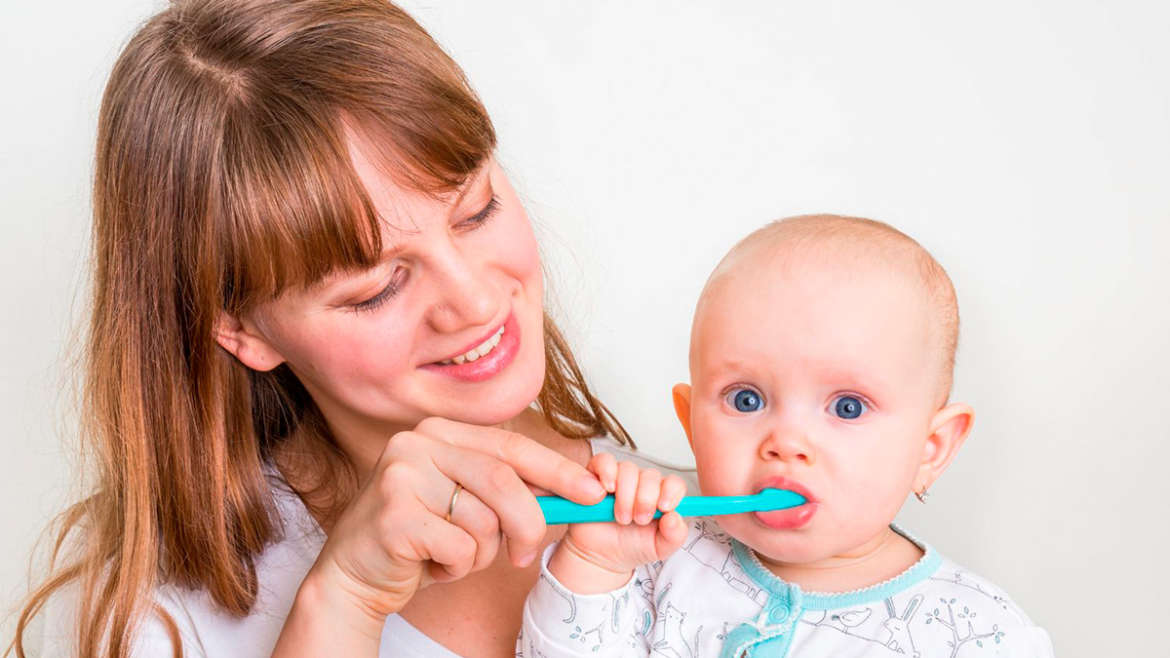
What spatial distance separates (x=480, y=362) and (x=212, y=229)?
1.14ft

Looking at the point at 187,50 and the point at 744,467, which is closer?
the point at 744,467

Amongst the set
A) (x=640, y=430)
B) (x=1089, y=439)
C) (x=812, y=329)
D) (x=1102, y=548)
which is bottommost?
(x=640, y=430)

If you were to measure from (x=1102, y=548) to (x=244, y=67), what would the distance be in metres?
1.67

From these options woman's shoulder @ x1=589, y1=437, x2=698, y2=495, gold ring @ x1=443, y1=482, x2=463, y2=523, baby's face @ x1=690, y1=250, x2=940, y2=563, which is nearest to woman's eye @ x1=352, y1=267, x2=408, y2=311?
gold ring @ x1=443, y1=482, x2=463, y2=523

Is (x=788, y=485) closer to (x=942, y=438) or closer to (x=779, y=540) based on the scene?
(x=779, y=540)

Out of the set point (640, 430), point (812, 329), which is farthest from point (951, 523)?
point (812, 329)

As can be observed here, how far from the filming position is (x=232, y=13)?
146 cm

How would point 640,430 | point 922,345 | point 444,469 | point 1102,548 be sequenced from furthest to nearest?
point 640,430, point 1102,548, point 922,345, point 444,469

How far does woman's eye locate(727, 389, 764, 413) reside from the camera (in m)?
1.36

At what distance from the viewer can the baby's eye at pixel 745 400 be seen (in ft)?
4.48

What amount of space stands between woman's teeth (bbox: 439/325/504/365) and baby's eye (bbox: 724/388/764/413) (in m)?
0.30

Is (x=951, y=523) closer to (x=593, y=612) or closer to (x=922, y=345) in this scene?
(x=922, y=345)

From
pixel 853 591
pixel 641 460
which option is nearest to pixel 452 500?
pixel 853 591

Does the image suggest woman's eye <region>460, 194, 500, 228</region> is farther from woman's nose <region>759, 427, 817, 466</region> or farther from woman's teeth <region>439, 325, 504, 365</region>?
woman's nose <region>759, 427, 817, 466</region>
